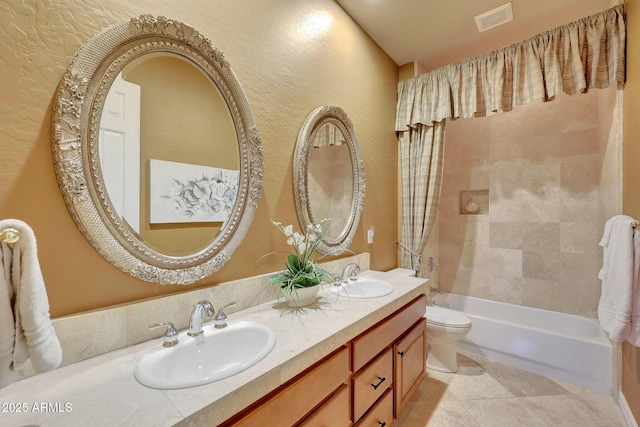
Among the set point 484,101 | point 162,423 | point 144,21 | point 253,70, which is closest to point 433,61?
point 484,101

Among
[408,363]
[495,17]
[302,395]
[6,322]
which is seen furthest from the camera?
[495,17]

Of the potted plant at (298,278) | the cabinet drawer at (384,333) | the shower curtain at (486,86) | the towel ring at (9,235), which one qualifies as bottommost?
the cabinet drawer at (384,333)

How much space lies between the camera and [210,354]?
0.96 m

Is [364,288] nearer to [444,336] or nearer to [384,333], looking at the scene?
[384,333]

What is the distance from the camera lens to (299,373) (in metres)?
0.88

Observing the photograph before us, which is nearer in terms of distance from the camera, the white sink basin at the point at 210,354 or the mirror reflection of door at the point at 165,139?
the white sink basin at the point at 210,354

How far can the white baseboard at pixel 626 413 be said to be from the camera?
1.50 meters

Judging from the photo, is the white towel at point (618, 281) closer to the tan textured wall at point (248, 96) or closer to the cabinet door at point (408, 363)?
the cabinet door at point (408, 363)

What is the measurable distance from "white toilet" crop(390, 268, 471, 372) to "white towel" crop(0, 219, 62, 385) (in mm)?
2195

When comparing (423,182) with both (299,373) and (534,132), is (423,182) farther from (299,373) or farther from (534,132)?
(299,373)

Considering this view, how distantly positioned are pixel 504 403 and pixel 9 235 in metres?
2.59

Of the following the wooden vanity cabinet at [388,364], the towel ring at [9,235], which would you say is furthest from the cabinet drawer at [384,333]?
the towel ring at [9,235]

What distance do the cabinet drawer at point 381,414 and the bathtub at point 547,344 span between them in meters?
1.37

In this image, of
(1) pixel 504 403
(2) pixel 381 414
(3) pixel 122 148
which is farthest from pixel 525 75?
(3) pixel 122 148
